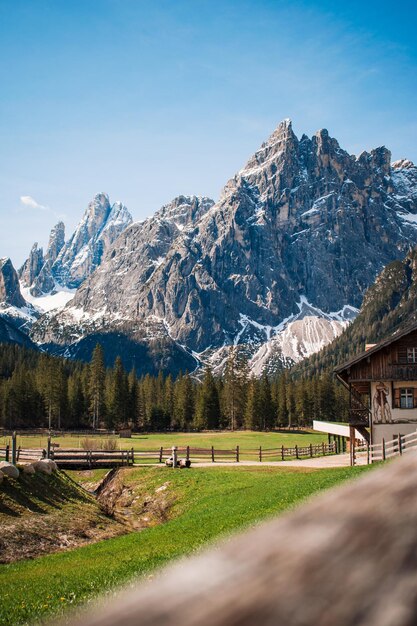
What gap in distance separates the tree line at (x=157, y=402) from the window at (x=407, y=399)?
239 ft

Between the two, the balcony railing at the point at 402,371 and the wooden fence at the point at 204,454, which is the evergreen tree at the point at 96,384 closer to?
the wooden fence at the point at 204,454

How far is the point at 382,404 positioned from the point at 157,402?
98206 millimetres

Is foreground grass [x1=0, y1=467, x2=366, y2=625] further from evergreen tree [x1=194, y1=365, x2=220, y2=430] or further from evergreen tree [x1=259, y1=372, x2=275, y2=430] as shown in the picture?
evergreen tree [x1=194, y1=365, x2=220, y2=430]

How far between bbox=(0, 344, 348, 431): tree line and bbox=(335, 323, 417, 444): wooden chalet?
237ft

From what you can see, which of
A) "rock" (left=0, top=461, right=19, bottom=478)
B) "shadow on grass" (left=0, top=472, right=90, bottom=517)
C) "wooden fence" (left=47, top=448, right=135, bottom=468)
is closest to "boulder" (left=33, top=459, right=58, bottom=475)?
"shadow on grass" (left=0, top=472, right=90, bottom=517)

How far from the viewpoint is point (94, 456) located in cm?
4519

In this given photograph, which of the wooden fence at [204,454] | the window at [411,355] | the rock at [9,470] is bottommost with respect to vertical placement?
the wooden fence at [204,454]

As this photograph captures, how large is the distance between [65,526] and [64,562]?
7.02m

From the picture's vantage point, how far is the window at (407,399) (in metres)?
38.4

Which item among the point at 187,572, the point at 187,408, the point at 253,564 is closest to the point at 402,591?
the point at 253,564

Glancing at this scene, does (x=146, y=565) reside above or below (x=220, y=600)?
below

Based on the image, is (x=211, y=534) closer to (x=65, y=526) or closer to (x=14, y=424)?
(x=65, y=526)

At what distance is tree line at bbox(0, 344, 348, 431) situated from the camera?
11406cm

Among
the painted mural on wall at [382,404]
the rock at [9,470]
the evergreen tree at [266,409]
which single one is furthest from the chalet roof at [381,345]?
the evergreen tree at [266,409]
